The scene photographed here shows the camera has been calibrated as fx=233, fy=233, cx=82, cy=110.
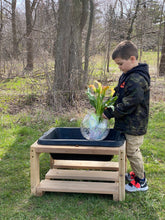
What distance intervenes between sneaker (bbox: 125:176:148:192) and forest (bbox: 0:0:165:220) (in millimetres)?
81

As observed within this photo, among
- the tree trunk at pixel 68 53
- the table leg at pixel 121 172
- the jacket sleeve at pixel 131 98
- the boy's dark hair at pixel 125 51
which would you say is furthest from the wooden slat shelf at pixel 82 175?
the tree trunk at pixel 68 53

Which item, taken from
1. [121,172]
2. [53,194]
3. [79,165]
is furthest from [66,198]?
[121,172]

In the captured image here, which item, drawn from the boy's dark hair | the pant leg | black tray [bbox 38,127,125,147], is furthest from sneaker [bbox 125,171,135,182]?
the boy's dark hair

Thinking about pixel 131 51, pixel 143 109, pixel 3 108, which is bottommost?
pixel 3 108

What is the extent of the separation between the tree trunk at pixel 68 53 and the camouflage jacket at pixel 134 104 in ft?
10.4

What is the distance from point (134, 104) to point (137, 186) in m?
0.97

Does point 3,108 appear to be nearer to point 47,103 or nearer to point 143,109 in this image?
point 47,103

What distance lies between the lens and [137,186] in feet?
8.77

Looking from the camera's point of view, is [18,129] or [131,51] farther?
[18,129]

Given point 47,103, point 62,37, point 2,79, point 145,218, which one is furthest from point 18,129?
point 2,79

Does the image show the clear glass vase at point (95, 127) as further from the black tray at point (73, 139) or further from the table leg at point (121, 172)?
the table leg at point (121, 172)

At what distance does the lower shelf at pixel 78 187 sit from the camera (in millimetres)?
2449

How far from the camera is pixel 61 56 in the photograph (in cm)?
586

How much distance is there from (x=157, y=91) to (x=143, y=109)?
4.87m
